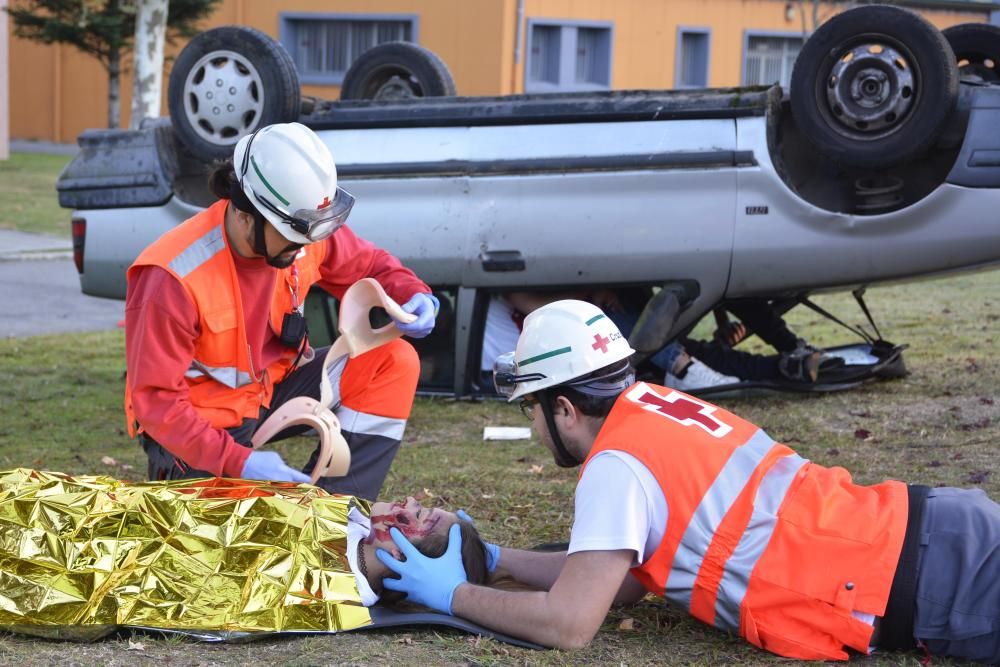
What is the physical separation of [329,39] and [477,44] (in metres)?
4.05

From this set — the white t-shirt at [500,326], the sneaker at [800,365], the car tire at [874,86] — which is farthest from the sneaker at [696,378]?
the car tire at [874,86]

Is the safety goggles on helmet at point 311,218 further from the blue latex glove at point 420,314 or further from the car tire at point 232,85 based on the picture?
the car tire at point 232,85

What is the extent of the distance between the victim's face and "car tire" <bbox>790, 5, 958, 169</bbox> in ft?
11.0

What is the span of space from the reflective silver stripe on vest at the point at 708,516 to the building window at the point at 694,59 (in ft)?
90.7

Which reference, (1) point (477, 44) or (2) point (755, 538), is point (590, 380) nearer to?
(2) point (755, 538)

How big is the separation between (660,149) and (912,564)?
3772mm

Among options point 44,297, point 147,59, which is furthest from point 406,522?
point 147,59

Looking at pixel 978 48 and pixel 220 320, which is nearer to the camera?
pixel 220 320

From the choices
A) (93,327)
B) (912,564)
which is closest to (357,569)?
(912,564)

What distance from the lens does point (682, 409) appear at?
135 inches

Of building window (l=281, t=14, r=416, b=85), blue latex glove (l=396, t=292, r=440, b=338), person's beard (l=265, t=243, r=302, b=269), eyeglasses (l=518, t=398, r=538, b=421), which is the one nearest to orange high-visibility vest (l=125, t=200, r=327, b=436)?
person's beard (l=265, t=243, r=302, b=269)

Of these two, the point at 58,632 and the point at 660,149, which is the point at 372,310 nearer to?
the point at 58,632

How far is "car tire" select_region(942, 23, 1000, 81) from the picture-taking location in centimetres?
685

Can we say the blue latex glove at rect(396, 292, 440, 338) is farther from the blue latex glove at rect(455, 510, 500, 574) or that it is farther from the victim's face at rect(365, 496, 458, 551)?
the blue latex glove at rect(455, 510, 500, 574)
